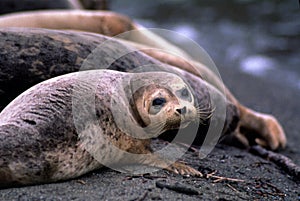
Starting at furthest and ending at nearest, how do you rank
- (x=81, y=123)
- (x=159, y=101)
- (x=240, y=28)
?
(x=240, y=28), (x=159, y=101), (x=81, y=123)

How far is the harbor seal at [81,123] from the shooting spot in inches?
92.4

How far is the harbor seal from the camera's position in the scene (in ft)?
7.70

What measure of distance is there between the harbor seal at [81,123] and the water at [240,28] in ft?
16.1

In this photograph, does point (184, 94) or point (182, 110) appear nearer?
point (182, 110)

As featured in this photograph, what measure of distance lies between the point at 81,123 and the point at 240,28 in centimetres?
771

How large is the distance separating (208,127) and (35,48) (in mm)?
1258

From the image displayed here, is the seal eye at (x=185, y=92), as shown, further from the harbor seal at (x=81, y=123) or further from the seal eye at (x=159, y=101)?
the seal eye at (x=159, y=101)

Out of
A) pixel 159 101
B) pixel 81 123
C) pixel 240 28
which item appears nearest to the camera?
pixel 81 123

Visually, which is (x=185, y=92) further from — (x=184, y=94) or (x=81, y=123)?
(x=81, y=123)

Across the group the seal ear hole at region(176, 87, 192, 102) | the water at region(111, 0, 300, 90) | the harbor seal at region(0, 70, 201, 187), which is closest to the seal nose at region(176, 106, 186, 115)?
the harbor seal at region(0, 70, 201, 187)

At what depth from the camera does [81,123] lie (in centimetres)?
252

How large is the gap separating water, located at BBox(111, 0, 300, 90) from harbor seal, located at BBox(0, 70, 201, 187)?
16.1ft

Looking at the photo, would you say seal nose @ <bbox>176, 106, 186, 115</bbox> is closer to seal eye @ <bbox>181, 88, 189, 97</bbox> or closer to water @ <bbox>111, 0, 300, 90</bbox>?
seal eye @ <bbox>181, 88, 189, 97</bbox>

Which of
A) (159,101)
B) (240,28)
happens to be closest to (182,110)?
(159,101)
